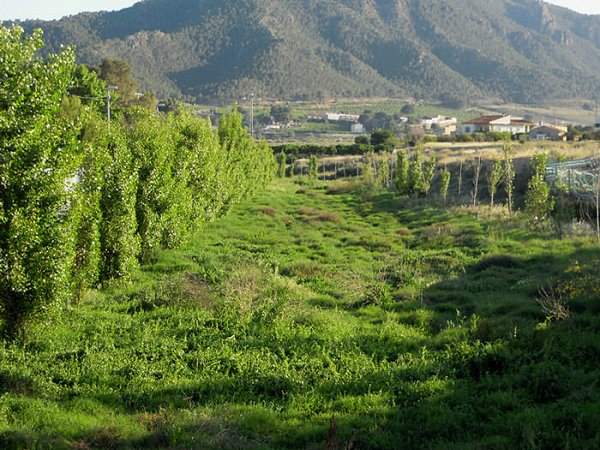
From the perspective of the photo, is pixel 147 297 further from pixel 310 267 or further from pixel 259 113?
pixel 259 113

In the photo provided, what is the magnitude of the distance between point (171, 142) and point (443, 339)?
10854 mm

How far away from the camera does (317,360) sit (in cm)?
984

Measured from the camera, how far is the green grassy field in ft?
24.0

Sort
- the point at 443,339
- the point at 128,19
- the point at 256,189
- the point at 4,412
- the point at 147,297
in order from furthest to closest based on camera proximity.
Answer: the point at 128,19 → the point at 256,189 → the point at 147,297 → the point at 443,339 → the point at 4,412

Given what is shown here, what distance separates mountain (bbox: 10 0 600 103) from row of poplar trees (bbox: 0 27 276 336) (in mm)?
104256

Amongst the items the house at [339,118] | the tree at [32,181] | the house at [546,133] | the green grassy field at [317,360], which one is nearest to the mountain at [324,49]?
the house at [339,118]

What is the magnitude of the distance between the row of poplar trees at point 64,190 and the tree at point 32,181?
0.05 ft

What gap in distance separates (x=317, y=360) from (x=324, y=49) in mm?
151835

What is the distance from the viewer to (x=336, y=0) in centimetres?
18650

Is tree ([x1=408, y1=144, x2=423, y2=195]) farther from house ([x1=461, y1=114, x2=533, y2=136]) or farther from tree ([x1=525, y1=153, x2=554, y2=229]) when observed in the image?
house ([x1=461, y1=114, x2=533, y2=136])

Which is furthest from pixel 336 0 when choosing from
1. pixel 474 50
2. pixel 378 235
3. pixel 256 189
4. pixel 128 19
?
pixel 378 235

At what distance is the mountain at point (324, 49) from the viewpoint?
437 ft

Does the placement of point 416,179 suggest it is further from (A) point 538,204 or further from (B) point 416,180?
(A) point 538,204

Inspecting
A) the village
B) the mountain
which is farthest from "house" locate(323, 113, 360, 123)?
the mountain
